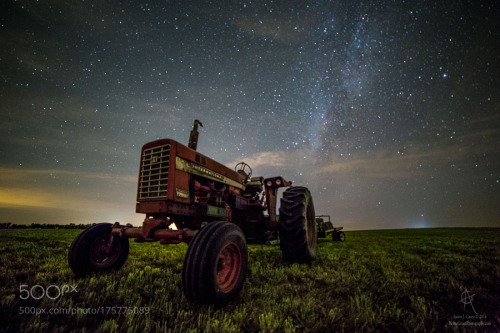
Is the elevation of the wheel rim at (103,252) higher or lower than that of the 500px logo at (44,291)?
higher

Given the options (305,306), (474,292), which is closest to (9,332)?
(305,306)

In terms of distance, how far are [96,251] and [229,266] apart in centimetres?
258

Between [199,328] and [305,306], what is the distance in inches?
46.3

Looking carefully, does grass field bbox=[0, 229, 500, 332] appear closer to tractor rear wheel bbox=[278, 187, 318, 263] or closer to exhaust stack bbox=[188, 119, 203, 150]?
tractor rear wheel bbox=[278, 187, 318, 263]

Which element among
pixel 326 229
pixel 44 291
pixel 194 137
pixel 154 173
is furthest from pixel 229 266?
pixel 326 229

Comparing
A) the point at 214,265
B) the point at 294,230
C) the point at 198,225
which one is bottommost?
the point at 214,265

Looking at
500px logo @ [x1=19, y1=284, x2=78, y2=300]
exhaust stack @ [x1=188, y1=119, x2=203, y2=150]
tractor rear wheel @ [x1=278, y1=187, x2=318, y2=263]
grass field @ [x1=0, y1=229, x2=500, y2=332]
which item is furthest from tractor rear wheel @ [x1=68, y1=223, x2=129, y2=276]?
tractor rear wheel @ [x1=278, y1=187, x2=318, y2=263]

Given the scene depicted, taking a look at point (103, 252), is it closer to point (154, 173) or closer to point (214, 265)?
point (154, 173)

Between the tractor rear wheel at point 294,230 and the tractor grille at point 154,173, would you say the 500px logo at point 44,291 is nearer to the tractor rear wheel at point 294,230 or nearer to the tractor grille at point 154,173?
the tractor grille at point 154,173

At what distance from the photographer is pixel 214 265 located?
2629 millimetres

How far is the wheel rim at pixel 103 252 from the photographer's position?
Result: 13.3 feet

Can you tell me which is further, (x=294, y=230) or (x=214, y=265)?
(x=294, y=230)

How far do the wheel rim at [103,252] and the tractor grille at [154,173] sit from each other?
120 centimetres

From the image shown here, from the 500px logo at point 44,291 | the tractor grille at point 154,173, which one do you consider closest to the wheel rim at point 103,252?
the 500px logo at point 44,291
